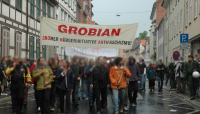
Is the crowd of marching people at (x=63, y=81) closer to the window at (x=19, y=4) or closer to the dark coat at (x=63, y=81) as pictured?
the dark coat at (x=63, y=81)

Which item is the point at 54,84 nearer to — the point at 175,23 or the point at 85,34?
the point at 85,34

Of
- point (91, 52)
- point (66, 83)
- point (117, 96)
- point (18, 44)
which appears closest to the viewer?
point (66, 83)

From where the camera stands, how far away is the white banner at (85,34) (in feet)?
34.4

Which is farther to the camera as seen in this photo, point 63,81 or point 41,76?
point 63,81

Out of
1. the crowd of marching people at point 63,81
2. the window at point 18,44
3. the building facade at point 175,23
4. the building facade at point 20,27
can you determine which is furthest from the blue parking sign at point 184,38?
the window at point 18,44

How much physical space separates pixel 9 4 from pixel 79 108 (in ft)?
39.2

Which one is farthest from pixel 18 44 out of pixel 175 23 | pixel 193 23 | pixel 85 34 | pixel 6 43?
pixel 175 23

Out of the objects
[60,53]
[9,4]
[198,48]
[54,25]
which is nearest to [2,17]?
[9,4]

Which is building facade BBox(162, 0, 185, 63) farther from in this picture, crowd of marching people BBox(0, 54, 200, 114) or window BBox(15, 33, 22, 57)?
crowd of marching people BBox(0, 54, 200, 114)

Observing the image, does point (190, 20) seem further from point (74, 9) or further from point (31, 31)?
point (74, 9)

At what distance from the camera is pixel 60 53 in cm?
3497

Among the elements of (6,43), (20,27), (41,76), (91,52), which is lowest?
(41,76)

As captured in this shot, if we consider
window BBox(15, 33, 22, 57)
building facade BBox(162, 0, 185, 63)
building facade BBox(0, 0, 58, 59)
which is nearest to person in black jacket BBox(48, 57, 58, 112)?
building facade BBox(0, 0, 58, 59)

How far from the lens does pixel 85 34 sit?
1058 cm
